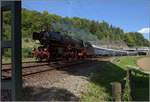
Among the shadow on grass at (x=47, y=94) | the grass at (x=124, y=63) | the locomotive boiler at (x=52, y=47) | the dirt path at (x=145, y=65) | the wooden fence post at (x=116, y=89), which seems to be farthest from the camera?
the grass at (x=124, y=63)

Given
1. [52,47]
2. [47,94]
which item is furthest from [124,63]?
[47,94]

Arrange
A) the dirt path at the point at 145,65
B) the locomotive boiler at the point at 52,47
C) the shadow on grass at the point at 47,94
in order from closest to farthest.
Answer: the shadow on grass at the point at 47,94 < the locomotive boiler at the point at 52,47 < the dirt path at the point at 145,65

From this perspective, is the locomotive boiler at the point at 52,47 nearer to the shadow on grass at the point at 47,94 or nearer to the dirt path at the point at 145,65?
the dirt path at the point at 145,65

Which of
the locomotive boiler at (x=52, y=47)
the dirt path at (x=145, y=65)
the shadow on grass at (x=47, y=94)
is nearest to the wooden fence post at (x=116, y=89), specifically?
the shadow on grass at (x=47, y=94)

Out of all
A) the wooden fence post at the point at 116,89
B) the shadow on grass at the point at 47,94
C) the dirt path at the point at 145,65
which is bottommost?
the dirt path at the point at 145,65

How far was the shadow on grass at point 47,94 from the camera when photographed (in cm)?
779

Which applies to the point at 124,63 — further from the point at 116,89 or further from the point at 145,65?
the point at 116,89

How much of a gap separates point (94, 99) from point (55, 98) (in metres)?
1.22

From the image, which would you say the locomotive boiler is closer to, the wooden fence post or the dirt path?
the dirt path

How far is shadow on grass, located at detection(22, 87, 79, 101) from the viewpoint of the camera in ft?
25.6

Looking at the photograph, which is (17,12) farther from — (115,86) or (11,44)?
(115,86)

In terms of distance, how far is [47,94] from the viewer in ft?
27.0

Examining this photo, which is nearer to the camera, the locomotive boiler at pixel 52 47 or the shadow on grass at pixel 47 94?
the shadow on grass at pixel 47 94

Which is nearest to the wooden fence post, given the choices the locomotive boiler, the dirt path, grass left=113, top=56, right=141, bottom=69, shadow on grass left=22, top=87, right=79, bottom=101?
shadow on grass left=22, top=87, right=79, bottom=101
